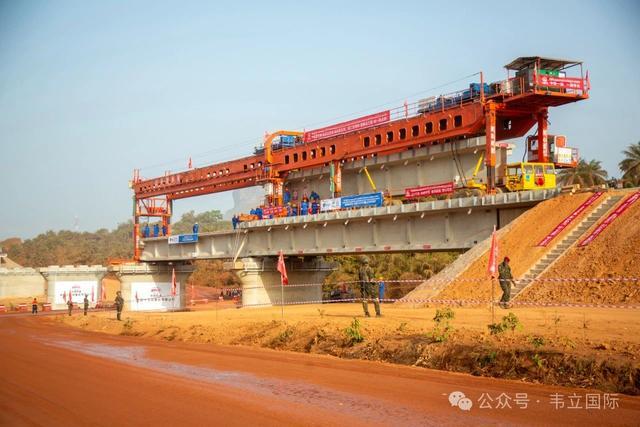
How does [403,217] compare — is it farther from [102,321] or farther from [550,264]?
[102,321]

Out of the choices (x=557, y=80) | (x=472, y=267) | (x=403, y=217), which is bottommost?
(x=472, y=267)

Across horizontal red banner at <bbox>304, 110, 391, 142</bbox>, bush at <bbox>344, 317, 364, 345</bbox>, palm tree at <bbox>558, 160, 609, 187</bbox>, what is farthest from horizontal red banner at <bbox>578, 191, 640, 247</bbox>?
palm tree at <bbox>558, 160, 609, 187</bbox>

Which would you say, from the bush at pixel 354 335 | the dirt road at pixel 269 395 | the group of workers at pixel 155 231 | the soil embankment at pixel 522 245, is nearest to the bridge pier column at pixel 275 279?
the group of workers at pixel 155 231

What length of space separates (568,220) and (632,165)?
4029 cm

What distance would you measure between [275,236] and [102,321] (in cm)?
1702

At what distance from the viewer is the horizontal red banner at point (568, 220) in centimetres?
2474

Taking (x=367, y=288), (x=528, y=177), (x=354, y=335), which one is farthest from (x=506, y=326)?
(x=528, y=177)

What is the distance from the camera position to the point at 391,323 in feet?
59.9

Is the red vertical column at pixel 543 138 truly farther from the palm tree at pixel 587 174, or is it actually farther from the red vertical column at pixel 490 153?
the palm tree at pixel 587 174

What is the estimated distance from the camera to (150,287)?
63656 mm

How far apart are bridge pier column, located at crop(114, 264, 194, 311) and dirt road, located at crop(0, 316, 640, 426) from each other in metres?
46.9

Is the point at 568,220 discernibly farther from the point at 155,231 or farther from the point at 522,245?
the point at 155,231

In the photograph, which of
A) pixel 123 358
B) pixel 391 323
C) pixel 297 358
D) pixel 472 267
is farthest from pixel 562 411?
pixel 472 267

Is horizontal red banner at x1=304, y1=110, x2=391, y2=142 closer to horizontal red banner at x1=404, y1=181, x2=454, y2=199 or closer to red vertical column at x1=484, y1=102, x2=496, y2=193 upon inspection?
horizontal red banner at x1=404, y1=181, x2=454, y2=199
